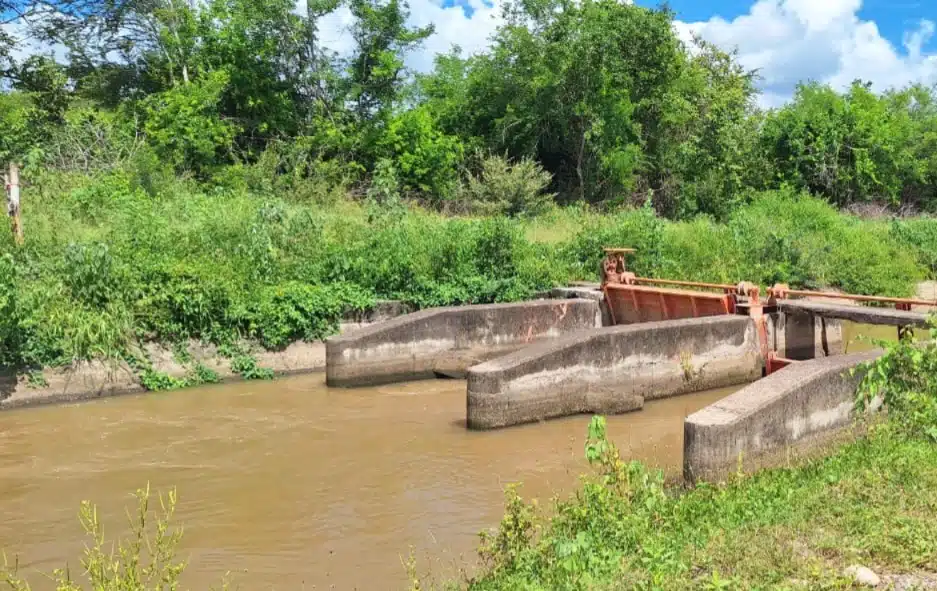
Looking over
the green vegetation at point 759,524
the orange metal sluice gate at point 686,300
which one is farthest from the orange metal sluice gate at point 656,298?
the green vegetation at point 759,524

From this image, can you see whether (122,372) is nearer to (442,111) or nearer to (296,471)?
(296,471)

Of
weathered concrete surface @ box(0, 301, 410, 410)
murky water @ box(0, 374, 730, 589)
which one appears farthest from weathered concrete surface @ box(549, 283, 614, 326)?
weathered concrete surface @ box(0, 301, 410, 410)

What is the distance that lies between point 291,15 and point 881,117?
2193 cm

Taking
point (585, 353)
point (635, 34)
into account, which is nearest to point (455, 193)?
point (635, 34)

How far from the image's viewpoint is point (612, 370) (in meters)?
10.5

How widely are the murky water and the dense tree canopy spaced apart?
1300cm

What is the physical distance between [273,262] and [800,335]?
858 centimetres

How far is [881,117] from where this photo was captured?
99.9 feet

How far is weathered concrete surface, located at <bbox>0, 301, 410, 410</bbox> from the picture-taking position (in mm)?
10430

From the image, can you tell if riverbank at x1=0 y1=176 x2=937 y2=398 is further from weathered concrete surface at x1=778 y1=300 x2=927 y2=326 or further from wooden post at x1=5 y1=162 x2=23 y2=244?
weathered concrete surface at x1=778 y1=300 x2=927 y2=326

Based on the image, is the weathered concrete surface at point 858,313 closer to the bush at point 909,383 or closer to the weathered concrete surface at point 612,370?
the weathered concrete surface at point 612,370

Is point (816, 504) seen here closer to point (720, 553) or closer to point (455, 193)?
point (720, 553)

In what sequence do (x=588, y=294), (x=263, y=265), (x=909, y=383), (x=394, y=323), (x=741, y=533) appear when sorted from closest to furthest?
1. (x=741, y=533)
2. (x=909, y=383)
3. (x=394, y=323)
4. (x=263, y=265)
5. (x=588, y=294)

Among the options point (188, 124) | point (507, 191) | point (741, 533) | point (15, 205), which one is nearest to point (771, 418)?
point (741, 533)
